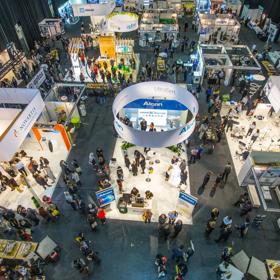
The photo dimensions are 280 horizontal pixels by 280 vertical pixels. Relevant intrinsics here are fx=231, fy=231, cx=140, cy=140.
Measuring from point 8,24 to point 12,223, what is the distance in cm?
1654

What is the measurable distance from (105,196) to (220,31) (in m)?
20.4

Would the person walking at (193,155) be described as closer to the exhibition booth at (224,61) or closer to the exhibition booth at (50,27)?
the exhibition booth at (224,61)

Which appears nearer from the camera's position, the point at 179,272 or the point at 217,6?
the point at 179,272

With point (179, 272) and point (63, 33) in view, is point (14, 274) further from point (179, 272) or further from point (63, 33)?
point (63, 33)

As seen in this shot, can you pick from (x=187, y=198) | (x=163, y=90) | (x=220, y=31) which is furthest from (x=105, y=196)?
(x=220, y=31)

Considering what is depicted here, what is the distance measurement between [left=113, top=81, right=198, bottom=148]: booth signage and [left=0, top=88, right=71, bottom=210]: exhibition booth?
4093mm

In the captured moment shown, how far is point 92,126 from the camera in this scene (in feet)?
46.1

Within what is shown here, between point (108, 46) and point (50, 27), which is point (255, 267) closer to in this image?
point (108, 46)

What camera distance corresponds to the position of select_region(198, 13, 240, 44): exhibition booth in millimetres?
21969

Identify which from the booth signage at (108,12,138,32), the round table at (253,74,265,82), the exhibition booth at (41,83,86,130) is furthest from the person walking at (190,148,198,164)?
the booth signage at (108,12,138,32)

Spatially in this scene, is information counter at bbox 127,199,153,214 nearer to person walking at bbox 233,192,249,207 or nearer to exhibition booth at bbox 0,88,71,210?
person walking at bbox 233,192,249,207

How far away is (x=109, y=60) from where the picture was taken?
1798cm

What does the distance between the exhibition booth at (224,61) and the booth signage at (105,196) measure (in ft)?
37.6

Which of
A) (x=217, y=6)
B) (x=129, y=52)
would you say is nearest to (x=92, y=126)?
(x=129, y=52)
